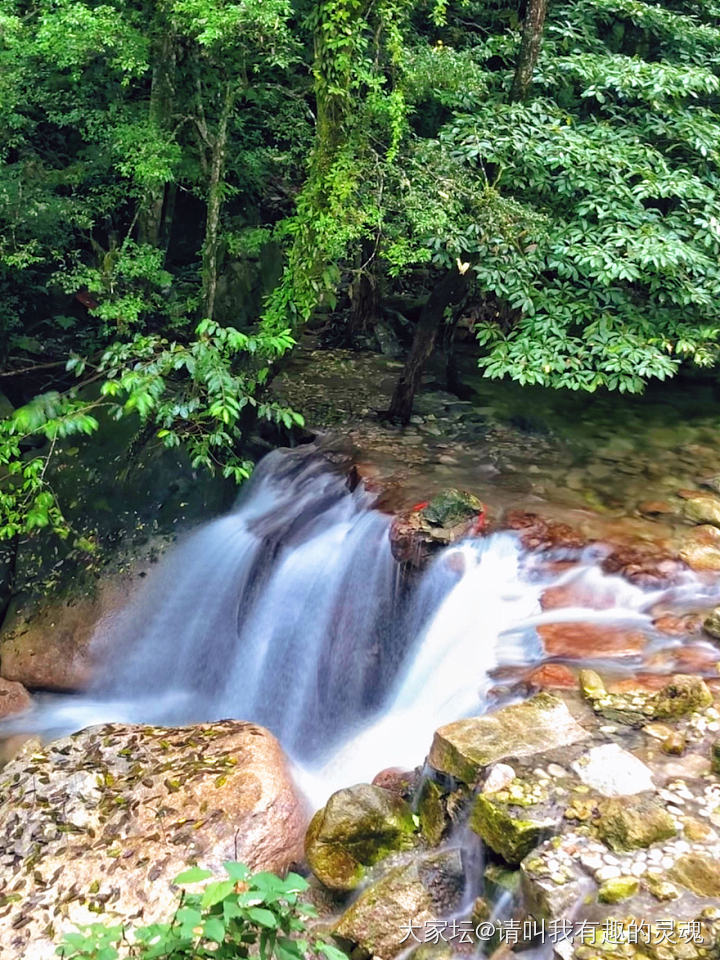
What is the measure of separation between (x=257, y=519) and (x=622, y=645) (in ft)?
13.1

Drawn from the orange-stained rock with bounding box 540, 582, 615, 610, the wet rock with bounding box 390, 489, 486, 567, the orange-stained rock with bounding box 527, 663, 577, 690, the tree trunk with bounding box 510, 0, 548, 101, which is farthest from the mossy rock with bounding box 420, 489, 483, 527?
the tree trunk with bounding box 510, 0, 548, 101

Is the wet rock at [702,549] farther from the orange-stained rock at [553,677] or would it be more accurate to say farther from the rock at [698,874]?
the rock at [698,874]

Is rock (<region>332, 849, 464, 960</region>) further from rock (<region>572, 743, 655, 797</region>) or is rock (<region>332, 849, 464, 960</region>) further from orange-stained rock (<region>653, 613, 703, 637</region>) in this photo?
orange-stained rock (<region>653, 613, 703, 637</region>)

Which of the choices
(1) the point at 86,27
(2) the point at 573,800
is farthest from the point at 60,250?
(2) the point at 573,800

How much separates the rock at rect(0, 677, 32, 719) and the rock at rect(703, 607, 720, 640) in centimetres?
613

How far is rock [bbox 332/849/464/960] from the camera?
4.22 m

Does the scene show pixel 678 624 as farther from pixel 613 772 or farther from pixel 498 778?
pixel 498 778

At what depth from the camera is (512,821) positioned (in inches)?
159

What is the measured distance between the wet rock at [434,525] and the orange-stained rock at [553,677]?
1.58 m

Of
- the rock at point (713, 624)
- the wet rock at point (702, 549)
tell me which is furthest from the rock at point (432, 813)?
the wet rock at point (702, 549)

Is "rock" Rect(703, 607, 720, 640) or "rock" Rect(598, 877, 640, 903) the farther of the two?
"rock" Rect(703, 607, 720, 640)

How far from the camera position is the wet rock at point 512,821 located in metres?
4.02

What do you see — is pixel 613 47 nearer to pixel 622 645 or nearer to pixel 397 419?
pixel 397 419

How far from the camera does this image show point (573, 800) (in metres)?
A: 4.19
